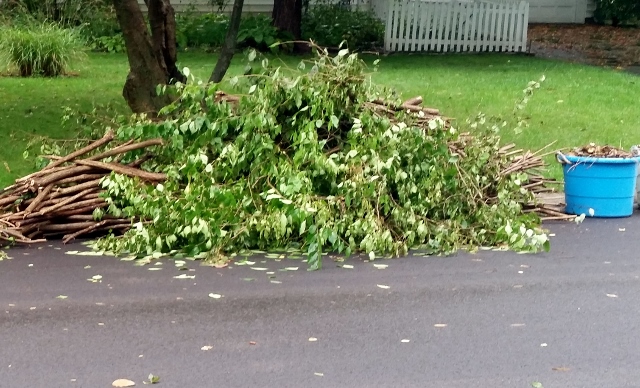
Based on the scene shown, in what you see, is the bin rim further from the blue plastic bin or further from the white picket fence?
the white picket fence

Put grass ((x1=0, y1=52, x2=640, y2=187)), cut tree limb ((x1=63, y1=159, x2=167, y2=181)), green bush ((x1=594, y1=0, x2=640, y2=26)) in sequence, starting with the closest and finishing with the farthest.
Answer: cut tree limb ((x1=63, y1=159, x2=167, y2=181)) → grass ((x1=0, y1=52, x2=640, y2=187)) → green bush ((x1=594, y1=0, x2=640, y2=26))

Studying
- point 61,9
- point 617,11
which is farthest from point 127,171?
point 617,11

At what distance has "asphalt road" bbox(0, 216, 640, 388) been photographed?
4926 mm

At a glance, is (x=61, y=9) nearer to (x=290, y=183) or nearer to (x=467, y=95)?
(x=467, y=95)

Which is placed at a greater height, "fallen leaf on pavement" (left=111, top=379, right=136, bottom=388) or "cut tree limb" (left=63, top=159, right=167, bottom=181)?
"cut tree limb" (left=63, top=159, right=167, bottom=181)

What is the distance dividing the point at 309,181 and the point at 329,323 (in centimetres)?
197

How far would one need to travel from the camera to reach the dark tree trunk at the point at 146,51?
10602 millimetres

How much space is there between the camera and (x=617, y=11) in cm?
2772

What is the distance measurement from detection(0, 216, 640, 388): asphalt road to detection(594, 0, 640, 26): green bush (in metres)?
21.9

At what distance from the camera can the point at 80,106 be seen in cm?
1316

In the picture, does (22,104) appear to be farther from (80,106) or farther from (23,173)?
(23,173)

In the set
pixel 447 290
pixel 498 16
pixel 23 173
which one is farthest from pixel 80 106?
pixel 498 16

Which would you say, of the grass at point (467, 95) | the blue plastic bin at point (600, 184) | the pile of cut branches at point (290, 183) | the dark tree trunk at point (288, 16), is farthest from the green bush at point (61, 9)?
the blue plastic bin at point (600, 184)

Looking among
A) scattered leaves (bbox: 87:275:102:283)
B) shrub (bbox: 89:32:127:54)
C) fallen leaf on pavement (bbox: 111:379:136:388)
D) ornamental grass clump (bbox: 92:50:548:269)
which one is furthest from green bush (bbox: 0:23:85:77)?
fallen leaf on pavement (bbox: 111:379:136:388)
